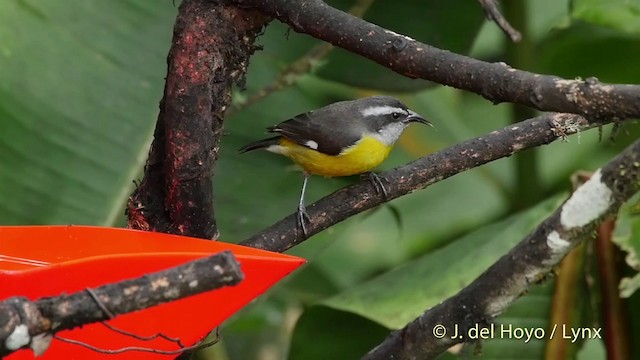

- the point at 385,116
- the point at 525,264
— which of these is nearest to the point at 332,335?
the point at 385,116

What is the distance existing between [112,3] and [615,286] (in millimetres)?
1450

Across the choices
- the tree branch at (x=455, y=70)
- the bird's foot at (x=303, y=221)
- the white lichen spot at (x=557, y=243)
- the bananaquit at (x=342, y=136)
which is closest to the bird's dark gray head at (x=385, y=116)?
the bananaquit at (x=342, y=136)

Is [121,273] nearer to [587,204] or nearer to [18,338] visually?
[18,338]

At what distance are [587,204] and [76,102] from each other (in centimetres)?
171

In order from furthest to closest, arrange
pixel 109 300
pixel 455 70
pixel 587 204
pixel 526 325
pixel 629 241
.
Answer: pixel 526 325, pixel 629 241, pixel 455 70, pixel 587 204, pixel 109 300

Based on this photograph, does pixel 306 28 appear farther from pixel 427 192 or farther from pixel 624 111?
pixel 427 192

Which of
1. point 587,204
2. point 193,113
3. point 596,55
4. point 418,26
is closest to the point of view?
point 587,204

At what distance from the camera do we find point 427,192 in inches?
158

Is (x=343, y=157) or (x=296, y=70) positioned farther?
(x=296, y=70)

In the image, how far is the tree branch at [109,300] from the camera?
1021 mm

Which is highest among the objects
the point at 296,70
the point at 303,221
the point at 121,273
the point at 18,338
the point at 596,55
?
the point at 596,55

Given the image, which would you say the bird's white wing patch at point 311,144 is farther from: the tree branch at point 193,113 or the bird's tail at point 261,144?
the tree branch at point 193,113

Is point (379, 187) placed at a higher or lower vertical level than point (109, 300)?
higher

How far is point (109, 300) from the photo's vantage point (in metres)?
1.03
